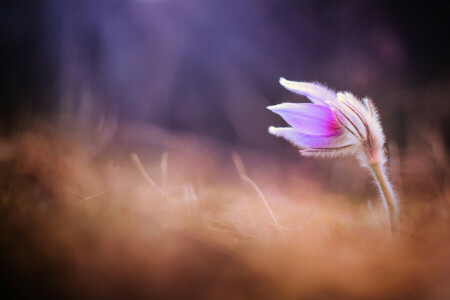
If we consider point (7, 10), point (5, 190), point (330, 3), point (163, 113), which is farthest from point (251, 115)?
point (5, 190)

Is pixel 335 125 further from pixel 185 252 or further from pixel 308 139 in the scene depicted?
pixel 185 252

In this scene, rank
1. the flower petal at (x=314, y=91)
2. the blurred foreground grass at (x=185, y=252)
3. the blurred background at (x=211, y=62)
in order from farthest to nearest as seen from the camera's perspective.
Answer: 1. the blurred background at (x=211, y=62)
2. the flower petal at (x=314, y=91)
3. the blurred foreground grass at (x=185, y=252)

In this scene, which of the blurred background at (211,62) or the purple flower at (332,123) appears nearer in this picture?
the purple flower at (332,123)

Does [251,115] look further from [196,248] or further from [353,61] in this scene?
[196,248]

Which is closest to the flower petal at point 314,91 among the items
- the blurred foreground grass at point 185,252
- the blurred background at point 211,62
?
the blurred foreground grass at point 185,252

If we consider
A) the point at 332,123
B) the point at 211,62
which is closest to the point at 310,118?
the point at 332,123

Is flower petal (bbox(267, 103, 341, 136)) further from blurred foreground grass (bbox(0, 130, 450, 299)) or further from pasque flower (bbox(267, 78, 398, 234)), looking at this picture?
blurred foreground grass (bbox(0, 130, 450, 299))

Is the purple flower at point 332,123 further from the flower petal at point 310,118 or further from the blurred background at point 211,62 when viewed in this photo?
the blurred background at point 211,62
